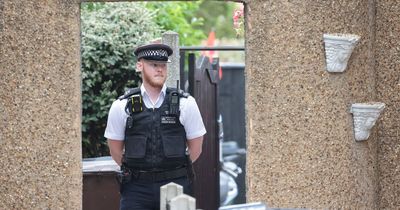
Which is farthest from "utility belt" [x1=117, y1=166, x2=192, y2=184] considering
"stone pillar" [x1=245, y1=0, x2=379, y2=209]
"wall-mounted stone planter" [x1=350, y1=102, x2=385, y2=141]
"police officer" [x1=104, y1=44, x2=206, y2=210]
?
"wall-mounted stone planter" [x1=350, y1=102, x2=385, y2=141]

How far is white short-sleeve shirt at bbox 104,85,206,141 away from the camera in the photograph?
682cm

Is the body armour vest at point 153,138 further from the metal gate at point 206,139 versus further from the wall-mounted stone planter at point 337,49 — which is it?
the metal gate at point 206,139

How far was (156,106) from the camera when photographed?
6789 millimetres

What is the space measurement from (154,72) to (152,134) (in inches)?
17.3

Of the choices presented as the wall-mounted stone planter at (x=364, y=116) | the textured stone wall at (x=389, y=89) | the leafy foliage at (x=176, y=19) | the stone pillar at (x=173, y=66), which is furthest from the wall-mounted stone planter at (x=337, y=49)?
the leafy foliage at (x=176, y=19)

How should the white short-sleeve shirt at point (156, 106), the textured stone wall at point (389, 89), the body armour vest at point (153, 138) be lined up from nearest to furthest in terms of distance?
1. the body armour vest at point (153, 138)
2. the white short-sleeve shirt at point (156, 106)
3. the textured stone wall at point (389, 89)

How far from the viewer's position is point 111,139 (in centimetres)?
691

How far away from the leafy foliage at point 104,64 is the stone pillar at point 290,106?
3706mm

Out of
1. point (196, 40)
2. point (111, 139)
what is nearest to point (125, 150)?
point (111, 139)

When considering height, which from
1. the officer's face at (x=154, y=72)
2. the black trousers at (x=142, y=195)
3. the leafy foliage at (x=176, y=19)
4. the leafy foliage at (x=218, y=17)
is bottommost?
the black trousers at (x=142, y=195)

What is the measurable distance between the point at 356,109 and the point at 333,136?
0.25 metres

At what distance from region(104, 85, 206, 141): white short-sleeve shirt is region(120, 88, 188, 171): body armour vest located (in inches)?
1.9

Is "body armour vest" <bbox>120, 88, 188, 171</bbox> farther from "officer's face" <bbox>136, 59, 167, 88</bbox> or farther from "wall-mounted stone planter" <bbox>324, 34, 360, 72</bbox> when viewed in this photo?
"wall-mounted stone planter" <bbox>324, 34, 360, 72</bbox>

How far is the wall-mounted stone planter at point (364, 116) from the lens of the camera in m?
6.91
